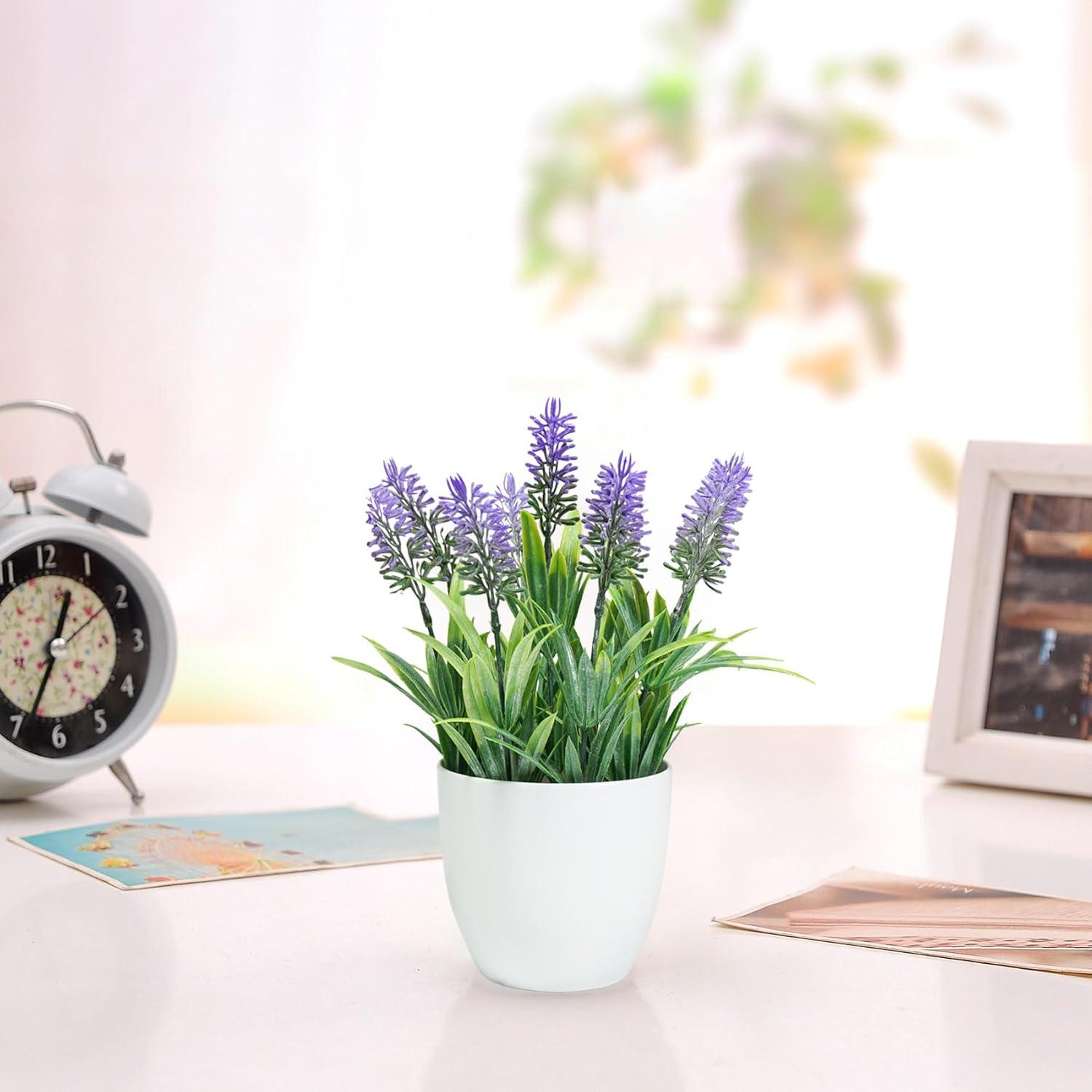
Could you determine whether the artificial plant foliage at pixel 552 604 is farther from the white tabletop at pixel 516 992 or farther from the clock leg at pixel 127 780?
the clock leg at pixel 127 780

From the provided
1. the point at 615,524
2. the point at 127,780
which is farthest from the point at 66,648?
the point at 615,524

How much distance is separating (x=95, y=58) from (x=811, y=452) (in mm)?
1487

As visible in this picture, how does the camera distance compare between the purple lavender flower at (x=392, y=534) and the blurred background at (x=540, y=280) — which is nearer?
the purple lavender flower at (x=392, y=534)

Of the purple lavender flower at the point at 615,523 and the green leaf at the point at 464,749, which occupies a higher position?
the purple lavender flower at the point at 615,523

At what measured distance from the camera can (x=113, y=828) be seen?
1.11 m

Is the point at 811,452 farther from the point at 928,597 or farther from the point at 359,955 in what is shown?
the point at 359,955

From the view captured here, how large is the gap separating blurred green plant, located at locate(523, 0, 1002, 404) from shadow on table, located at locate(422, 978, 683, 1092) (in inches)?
86.4

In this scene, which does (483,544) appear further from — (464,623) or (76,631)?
(76,631)

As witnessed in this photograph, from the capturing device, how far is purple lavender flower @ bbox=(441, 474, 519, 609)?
26.1 inches

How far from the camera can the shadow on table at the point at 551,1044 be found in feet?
1.97

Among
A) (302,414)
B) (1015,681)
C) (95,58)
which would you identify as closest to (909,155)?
(302,414)

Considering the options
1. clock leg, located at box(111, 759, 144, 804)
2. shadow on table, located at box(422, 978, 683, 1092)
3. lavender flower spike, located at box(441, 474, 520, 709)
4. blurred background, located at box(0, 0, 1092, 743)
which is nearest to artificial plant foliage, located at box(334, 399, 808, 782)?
lavender flower spike, located at box(441, 474, 520, 709)

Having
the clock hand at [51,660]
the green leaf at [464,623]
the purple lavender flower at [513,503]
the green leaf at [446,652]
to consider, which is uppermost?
the purple lavender flower at [513,503]

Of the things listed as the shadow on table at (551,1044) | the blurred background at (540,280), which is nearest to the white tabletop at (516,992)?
the shadow on table at (551,1044)
